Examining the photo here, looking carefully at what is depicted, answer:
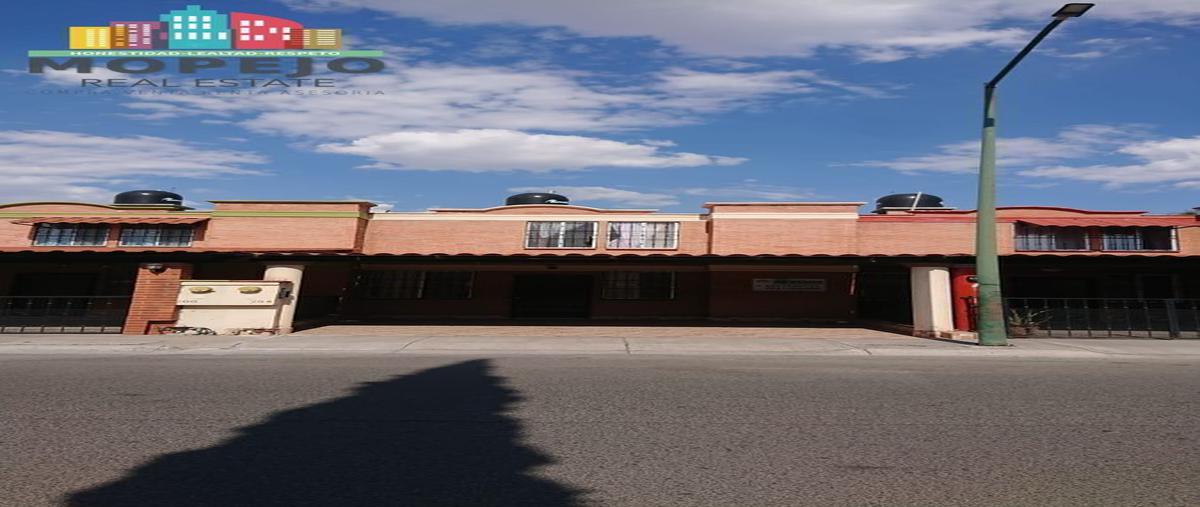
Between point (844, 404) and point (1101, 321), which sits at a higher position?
point (1101, 321)

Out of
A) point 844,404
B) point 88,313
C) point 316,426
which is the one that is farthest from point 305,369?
point 88,313

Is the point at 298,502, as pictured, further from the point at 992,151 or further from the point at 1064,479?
the point at 992,151

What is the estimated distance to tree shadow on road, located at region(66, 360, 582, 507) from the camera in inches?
138

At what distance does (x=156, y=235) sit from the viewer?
79.3 ft

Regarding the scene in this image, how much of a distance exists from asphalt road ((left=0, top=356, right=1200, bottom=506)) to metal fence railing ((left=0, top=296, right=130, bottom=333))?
909 centimetres

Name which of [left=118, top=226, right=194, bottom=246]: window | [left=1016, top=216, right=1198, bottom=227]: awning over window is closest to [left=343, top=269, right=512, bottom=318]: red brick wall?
[left=118, top=226, right=194, bottom=246]: window

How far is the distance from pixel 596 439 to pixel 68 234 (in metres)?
28.6

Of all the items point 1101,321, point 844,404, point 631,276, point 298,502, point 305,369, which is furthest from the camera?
point 631,276

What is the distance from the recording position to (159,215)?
24062 mm

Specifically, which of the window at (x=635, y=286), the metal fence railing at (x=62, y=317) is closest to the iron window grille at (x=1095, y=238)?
the window at (x=635, y=286)

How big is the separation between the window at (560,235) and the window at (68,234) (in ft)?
54.8

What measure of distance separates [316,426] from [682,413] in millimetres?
3214

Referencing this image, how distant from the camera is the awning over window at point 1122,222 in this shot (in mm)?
22516

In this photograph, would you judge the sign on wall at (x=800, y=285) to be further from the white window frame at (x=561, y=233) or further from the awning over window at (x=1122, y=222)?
the awning over window at (x=1122, y=222)
